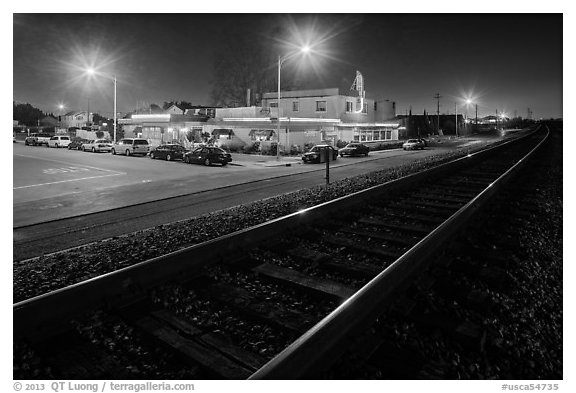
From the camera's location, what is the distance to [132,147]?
3591 centimetres

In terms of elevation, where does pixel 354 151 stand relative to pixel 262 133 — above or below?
below

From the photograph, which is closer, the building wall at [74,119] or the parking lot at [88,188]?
the parking lot at [88,188]

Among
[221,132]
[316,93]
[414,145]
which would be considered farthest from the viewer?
[316,93]

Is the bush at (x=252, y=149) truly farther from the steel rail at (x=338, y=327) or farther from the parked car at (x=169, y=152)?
the steel rail at (x=338, y=327)

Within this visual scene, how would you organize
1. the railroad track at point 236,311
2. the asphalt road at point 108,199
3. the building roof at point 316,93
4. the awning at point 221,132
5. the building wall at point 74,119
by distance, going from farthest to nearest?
the building wall at point 74,119 < the building roof at point 316,93 < the awning at point 221,132 < the asphalt road at point 108,199 < the railroad track at point 236,311

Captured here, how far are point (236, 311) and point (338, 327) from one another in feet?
3.75

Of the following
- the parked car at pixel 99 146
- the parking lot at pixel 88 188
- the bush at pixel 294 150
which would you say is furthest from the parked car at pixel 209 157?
the parked car at pixel 99 146

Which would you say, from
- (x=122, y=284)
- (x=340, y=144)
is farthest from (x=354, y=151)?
(x=122, y=284)

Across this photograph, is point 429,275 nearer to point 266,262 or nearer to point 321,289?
point 321,289

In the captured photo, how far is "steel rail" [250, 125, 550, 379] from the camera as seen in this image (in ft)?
7.84

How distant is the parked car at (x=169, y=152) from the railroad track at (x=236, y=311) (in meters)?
27.4

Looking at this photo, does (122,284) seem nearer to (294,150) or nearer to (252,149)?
(294,150)

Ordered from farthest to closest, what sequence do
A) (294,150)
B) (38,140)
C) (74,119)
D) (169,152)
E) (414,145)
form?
(74,119)
(38,140)
(414,145)
(294,150)
(169,152)

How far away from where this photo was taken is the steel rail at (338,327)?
239 centimetres
